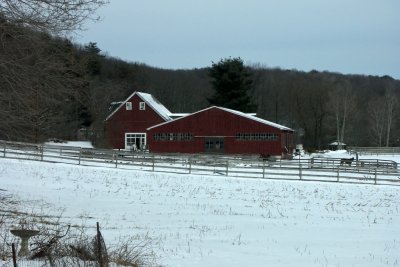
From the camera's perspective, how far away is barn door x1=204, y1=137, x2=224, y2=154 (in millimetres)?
54969

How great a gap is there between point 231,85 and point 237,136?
2470 centimetres

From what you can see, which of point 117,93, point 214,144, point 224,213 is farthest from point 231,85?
point 224,213

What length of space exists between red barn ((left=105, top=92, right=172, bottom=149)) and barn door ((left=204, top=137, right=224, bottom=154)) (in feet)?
31.2

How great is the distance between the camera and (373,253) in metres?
10.6

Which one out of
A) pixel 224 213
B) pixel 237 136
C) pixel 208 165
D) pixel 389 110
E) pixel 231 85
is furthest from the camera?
pixel 389 110

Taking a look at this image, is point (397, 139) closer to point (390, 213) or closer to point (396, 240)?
point (390, 213)

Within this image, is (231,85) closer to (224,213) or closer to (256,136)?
(256,136)

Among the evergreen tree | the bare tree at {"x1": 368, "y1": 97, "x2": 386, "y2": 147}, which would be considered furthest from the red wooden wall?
the bare tree at {"x1": 368, "y1": 97, "x2": 386, "y2": 147}

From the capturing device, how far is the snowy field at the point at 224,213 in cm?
1013

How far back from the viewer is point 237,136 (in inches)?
2138

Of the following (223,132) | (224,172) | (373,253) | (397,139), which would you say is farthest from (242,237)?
(397,139)

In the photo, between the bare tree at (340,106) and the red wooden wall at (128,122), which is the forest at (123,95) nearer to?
the bare tree at (340,106)

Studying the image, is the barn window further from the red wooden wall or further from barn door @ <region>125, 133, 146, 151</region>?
barn door @ <region>125, 133, 146, 151</region>

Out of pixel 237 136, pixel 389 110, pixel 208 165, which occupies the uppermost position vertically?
pixel 389 110
